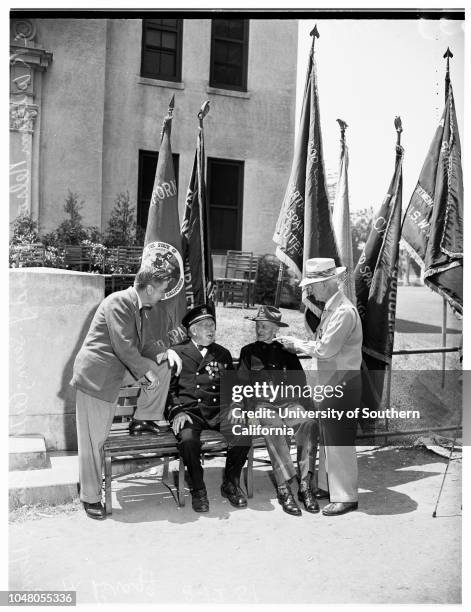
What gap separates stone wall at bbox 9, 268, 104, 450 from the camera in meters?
4.55

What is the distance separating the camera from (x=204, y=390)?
434 centimetres

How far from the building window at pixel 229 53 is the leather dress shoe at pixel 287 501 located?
297 cm

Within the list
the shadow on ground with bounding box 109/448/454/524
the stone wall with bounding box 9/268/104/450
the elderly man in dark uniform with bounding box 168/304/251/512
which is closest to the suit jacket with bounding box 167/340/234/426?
the elderly man in dark uniform with bounding box 168/304/251/512

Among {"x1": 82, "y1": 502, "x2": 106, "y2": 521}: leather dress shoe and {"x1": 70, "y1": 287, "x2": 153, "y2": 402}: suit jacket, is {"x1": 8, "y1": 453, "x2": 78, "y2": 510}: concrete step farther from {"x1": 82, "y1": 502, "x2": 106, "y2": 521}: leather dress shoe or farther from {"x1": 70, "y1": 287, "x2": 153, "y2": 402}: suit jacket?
{"x1": 70, "y1": 287, "x2": 153, "y2": 402}: suit jacket

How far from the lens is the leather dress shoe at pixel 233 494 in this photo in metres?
4.21

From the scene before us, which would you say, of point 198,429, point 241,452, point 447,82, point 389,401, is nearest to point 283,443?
point 241,452

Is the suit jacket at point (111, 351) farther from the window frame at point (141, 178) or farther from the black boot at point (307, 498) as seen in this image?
the window frame at point (141, 178)

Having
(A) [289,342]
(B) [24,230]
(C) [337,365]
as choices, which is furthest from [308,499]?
(B) [24,230]

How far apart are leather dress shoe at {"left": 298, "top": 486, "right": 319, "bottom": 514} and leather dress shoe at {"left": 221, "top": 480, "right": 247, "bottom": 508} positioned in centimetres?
35

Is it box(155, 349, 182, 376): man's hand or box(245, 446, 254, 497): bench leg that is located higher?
box(155, 349, 182, 376): man's hand

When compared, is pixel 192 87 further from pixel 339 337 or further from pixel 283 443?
pixel 283 443

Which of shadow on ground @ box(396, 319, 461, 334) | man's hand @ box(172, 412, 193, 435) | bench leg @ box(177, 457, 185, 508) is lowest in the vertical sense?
bench leg @ box(177, 457, 185, 508)

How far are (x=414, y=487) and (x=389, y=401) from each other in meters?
0.57

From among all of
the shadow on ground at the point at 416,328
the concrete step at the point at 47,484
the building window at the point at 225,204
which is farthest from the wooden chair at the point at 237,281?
the shadow on ground at the point at 416,328
